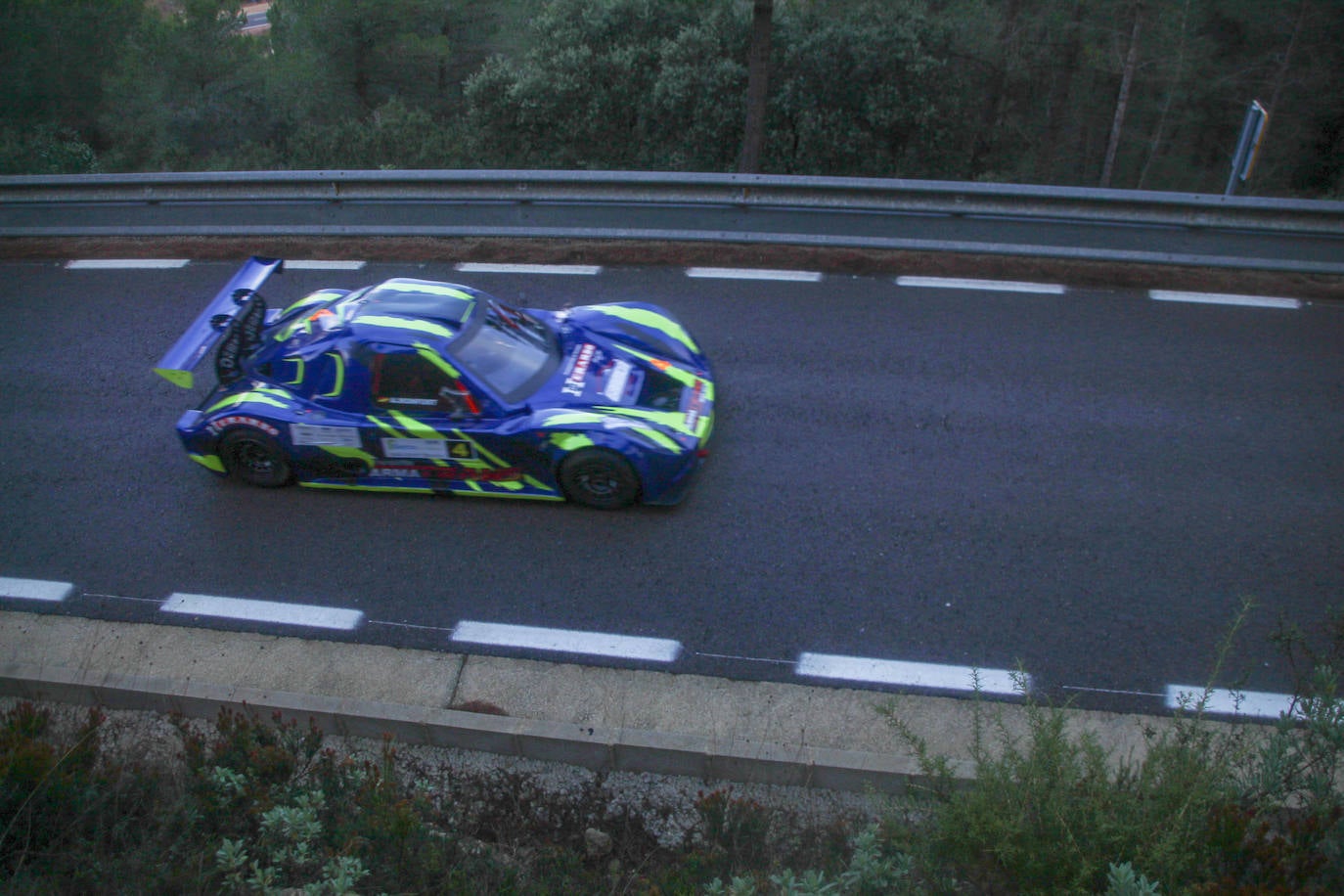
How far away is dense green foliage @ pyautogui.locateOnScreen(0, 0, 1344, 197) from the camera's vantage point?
53.5 feet

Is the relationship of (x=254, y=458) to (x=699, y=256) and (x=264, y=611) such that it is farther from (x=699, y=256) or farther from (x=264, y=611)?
(x=699, y=256)

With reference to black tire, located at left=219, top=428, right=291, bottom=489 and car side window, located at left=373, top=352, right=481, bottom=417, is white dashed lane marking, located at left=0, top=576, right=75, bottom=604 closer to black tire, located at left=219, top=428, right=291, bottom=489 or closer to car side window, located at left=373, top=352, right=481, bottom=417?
black tire, located at left=219, top=428, right=291, bottom=489

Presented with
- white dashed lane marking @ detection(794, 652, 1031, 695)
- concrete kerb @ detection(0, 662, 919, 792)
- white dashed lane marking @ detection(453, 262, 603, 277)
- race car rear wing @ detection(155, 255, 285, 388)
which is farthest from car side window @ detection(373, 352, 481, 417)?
white dashed lane marking @ detection(453, 262, 603, 277)

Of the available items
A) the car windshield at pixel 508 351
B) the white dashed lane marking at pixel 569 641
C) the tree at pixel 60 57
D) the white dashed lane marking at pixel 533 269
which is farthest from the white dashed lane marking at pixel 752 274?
the tree at pixel 60 57

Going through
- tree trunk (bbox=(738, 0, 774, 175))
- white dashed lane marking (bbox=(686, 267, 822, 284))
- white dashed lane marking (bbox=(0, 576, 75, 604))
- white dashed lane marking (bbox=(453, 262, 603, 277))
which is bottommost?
white dashed lane marking (bbox=(0, 576, 75, 604))

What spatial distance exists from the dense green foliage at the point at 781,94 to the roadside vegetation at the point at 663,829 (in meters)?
13.6

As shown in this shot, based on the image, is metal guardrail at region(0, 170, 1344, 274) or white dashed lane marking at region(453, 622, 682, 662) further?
metal guardrail at region(0, 170, 1344, 274)

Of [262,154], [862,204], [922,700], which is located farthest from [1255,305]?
[262,154]

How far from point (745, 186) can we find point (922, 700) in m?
6.22

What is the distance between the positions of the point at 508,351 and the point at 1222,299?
21.8ft

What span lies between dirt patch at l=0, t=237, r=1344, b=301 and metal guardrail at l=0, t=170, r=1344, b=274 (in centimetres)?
11

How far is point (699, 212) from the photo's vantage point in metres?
9.98

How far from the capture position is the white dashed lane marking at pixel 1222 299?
8586 millimetres

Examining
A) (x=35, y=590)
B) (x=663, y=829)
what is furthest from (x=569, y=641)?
(x=35, y=590)
